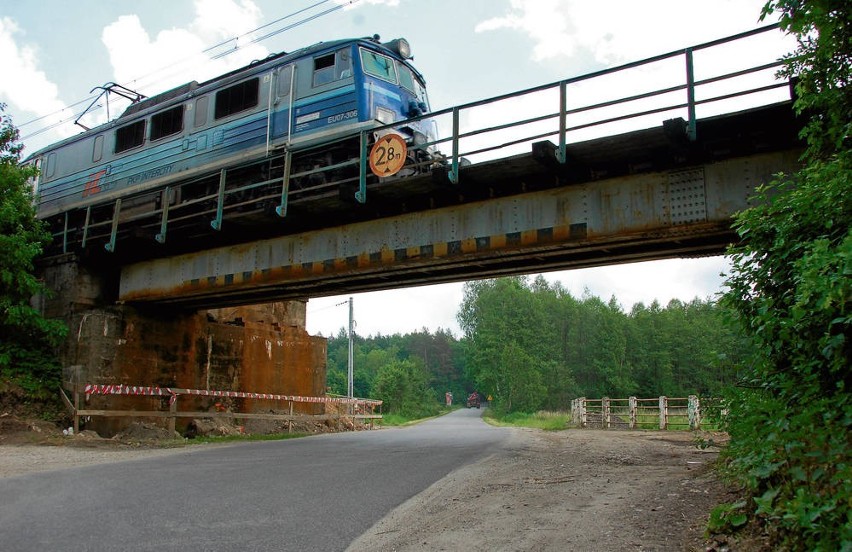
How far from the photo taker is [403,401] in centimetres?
7094

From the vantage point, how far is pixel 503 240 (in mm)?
11633

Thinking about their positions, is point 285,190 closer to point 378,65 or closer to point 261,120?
point 261,120

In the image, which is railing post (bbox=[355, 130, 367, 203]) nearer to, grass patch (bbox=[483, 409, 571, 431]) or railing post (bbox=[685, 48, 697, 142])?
railing post (bbox=[685, 48, 697, 142])

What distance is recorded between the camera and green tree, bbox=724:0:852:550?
155 inches

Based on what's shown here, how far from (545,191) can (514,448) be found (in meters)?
6.00

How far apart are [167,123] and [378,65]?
22.4 feet

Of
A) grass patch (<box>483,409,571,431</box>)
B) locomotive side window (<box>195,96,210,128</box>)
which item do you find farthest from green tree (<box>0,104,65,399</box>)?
grass patch (<box>483,409,571,431</box>)

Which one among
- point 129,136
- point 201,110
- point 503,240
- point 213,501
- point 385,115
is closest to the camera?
point 213,501

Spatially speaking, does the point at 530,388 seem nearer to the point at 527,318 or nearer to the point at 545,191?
the point at 527,318

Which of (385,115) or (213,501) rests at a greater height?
(385,115)

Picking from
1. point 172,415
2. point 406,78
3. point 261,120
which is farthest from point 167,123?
point 172,415

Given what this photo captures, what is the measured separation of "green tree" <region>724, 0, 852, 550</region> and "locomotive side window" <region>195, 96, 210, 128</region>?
14137 mm

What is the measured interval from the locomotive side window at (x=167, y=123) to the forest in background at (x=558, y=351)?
51240 millimetres

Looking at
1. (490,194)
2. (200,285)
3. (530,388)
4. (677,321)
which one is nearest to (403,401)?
(530,388)
